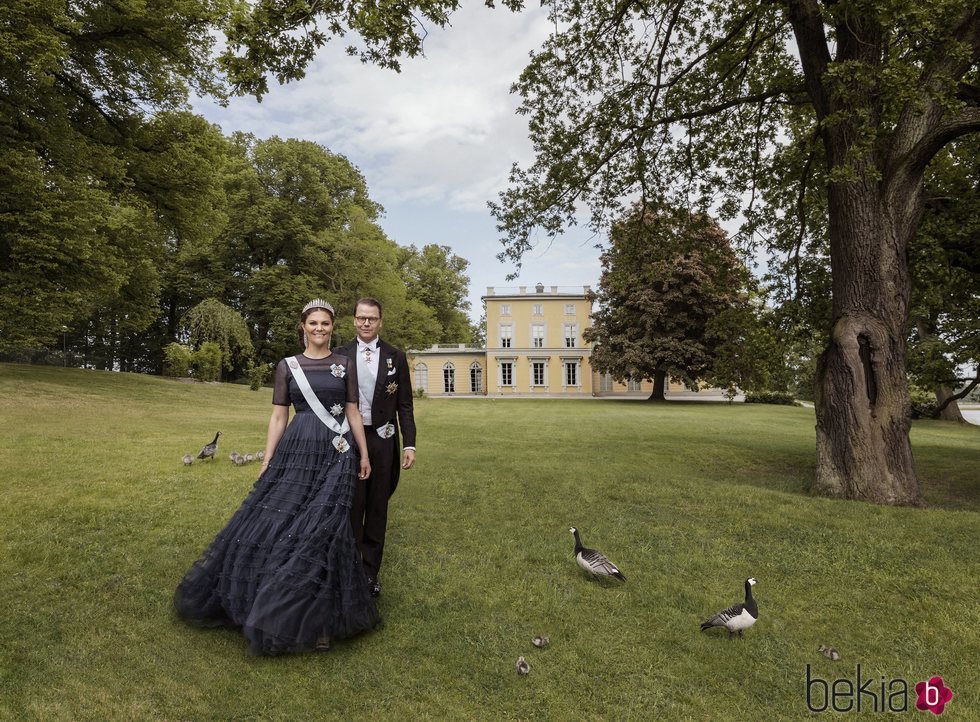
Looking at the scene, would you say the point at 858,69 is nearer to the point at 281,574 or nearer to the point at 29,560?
the point at 281,574

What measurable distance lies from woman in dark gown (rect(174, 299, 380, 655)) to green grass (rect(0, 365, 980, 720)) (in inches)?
7.3

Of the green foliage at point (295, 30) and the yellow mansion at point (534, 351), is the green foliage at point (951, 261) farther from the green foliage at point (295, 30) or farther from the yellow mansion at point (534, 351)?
the yellow mansion at point (534, 351)

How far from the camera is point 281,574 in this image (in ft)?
10.6

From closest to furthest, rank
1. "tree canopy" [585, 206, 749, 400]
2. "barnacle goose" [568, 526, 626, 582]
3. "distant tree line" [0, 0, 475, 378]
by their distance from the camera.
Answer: "barnacle goose" [568, 526, 626, 582] < "distant tree line" [0, 0, 475, 378] < "tree canopy" [585, 206, 749, 400]

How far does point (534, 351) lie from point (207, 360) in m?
28.2

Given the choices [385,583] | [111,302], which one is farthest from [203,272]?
[385,583]

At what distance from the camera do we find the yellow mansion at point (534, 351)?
49.6 metres

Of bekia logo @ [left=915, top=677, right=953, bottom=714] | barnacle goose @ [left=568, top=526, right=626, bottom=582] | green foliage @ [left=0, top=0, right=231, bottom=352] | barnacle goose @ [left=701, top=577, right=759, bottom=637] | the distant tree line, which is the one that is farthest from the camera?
green foliage @ [left=0, top=0, right=231, bottom=352]

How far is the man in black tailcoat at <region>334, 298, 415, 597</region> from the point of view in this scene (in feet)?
13.2

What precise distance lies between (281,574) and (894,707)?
342 cm

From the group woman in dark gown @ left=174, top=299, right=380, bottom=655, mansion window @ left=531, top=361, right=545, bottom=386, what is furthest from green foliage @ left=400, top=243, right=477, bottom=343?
woman in dark gown @ left=174, top=299, right=380, bottom=655

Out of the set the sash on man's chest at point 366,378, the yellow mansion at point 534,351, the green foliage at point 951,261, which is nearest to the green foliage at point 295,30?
the sash on man's chest at point 366,378

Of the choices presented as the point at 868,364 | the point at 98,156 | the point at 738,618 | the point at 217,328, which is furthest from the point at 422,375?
the point at 738,618

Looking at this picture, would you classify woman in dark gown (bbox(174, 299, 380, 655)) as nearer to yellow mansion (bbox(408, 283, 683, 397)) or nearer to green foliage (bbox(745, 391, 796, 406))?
green foliage (bbox(745, 391, 796, 406))
